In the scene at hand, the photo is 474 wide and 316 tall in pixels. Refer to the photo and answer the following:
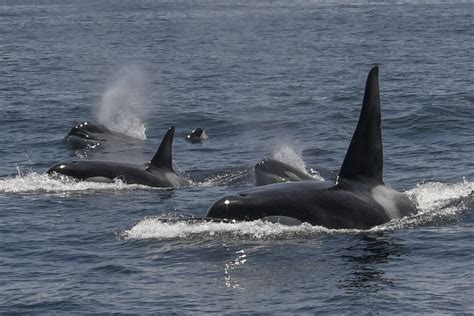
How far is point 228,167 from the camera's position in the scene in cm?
3641

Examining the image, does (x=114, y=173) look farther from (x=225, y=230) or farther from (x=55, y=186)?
(x=225, y=230)

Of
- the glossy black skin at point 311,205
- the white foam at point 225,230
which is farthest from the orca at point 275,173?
the white foam at point 225,230

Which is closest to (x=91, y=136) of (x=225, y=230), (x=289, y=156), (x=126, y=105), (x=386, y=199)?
(x=289, y=156)

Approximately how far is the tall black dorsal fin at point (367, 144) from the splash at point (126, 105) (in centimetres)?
2070

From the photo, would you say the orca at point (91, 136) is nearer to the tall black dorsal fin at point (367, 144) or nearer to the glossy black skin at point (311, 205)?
the glossy black skin at point (311, 205)

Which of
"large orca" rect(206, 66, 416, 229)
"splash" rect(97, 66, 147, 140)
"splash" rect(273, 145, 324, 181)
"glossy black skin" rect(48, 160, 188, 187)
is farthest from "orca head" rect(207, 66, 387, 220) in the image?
"splash" rect(97, 66, 147, 140)

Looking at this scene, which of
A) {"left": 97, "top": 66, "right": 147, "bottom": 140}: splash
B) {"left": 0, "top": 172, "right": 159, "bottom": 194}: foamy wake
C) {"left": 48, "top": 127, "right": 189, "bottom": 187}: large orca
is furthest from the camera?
{"left": 97, "top": 66, "right": 147, "bottom": 140}: splash

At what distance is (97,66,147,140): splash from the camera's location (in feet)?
159

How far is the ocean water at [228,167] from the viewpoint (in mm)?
20828

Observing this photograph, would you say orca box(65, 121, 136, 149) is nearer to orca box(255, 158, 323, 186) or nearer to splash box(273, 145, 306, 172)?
splash box(273, 145, 306, 172)

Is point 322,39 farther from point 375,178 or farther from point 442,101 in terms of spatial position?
point 375,178

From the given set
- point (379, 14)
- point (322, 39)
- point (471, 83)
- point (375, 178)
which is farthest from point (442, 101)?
point (379, 14)

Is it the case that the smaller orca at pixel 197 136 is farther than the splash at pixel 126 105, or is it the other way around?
the splash at pixel 126 105

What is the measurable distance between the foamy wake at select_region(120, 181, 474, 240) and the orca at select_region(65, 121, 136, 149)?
49.5 feet
